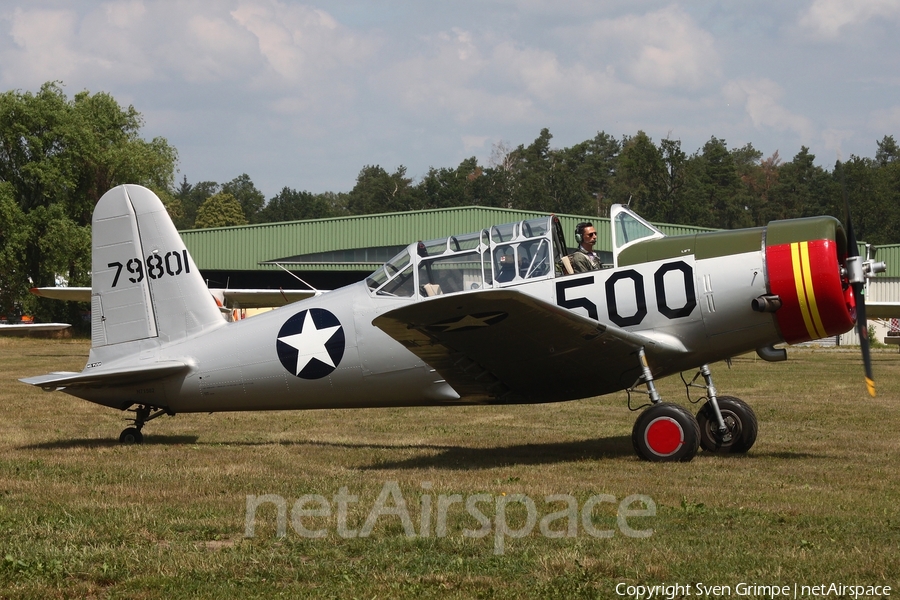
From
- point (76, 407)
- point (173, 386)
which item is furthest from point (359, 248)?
point (173, 386)

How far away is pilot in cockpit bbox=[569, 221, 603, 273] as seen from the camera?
29.2ft

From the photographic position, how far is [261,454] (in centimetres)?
945

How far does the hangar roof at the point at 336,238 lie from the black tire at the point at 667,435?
32.8 m

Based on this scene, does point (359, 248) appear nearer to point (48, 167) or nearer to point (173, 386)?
point (48, 167)

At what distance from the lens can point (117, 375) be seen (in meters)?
9.79

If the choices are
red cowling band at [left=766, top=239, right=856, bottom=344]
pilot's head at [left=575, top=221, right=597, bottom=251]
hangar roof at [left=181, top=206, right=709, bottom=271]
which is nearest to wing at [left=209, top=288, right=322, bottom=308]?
hangar roof at [left=181, top=206, right=709, bottom=271]

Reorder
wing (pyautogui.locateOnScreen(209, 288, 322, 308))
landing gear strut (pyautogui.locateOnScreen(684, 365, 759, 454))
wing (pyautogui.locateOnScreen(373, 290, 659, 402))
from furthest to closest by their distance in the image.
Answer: wing (pyautogui.locateOnScreen(209, 288, 322, 308)), landing gear strut (pyautogui.locateOnScreen(684, 365, 759, 454)), wing (pyautogui.locateOnScreen(373, 290, 659, 402))

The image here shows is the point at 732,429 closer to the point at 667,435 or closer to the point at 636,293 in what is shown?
the point at 667,435

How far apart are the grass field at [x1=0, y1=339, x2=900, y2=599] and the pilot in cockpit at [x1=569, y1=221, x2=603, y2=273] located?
1.80 meters

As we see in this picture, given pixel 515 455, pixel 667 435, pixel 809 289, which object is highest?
pixel 809 289

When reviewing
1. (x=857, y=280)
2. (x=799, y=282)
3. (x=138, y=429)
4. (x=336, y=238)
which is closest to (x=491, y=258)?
(x=799, y=282)

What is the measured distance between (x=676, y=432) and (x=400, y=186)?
109 m

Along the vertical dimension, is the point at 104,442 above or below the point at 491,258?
below

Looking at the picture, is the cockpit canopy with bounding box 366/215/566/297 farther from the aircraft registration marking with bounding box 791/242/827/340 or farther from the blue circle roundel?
the aircraft registration marking with bounding box 791/242/827/340
